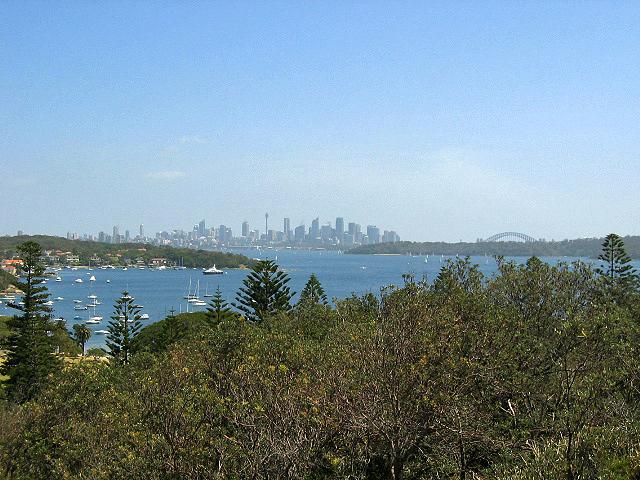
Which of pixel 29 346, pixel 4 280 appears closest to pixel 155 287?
pixel 4 280

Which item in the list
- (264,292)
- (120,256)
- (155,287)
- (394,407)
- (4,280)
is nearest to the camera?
(394,407)

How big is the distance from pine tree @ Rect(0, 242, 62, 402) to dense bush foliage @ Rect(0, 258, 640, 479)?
19908 millimetres

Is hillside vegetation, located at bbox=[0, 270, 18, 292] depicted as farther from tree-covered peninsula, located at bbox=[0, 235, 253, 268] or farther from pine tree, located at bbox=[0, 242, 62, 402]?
pine tree, located at bbox=[0, 242, 62, 402]

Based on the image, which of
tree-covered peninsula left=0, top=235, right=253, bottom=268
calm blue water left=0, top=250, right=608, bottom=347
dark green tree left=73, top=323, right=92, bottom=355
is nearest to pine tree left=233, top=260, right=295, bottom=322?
dark green tree left=73, top=323, right=92, bottom=355

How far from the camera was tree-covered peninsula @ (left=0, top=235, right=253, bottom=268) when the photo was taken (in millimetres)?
174875

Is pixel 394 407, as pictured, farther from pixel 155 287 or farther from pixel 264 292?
pixel 155 287

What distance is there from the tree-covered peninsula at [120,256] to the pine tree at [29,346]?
138149mm

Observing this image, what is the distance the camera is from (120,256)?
19000 cm

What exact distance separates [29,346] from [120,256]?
537 ft

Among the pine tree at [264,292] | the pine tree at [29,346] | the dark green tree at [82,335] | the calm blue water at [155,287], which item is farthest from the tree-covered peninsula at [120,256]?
the pine tree at [29,346]

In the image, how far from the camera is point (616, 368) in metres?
12.0

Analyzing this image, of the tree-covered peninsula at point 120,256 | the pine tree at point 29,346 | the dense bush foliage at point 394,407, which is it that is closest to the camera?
the dense bush foliage at point 394,407

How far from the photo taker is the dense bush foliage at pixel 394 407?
10.0 metres

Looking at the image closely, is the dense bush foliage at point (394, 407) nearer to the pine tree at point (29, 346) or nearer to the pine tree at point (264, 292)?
the pine tree at point (29, 346)
